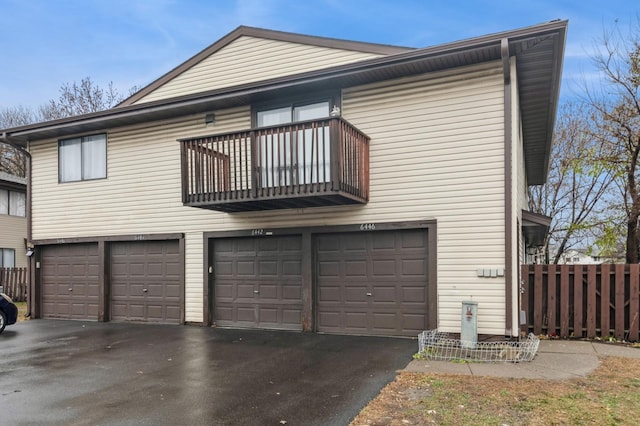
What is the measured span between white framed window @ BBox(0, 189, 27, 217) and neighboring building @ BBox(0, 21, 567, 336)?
1057cm

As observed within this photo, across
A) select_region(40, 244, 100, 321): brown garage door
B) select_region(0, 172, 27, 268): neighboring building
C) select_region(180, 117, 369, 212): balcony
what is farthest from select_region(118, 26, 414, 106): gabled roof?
select_region(0, 172, 27, 268): neighboring building

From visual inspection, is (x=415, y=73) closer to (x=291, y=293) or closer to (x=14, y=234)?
(x=291, y=293)

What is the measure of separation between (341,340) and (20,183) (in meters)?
19.3

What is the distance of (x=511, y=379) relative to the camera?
5797mm

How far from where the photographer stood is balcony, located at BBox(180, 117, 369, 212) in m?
8.15

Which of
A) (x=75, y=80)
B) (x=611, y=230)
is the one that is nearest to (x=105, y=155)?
(x=611, y=230)

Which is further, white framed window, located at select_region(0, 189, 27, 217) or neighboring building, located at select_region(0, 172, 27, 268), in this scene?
white framed window, located at select_region(0, 189, 27, 217)

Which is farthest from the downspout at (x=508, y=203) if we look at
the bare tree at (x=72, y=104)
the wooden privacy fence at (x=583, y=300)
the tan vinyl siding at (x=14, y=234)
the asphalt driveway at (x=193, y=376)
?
the bare tree at (x=72, y=104)

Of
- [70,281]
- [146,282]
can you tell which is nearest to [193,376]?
[146,282]

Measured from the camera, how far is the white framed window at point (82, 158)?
39.6ft

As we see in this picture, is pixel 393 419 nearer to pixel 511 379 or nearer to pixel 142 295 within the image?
pixel 511 379

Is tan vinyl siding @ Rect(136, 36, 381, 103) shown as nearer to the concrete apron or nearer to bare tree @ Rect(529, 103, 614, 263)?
the concrete apron

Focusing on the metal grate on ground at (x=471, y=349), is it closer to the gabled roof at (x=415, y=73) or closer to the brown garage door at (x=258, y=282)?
the brown garage door at (x=258, y=282)

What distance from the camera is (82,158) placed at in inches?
486
